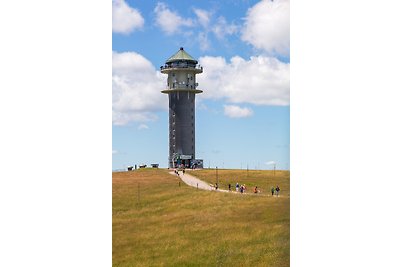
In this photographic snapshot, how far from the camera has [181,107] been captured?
115 feet

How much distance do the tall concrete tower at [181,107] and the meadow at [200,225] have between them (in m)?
5.82

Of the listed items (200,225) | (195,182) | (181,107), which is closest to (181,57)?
(200,225)

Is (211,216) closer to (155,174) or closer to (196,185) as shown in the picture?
(196,185)

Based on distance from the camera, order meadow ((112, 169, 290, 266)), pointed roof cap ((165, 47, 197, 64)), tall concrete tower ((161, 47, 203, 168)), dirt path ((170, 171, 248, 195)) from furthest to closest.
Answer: dirt path ((170, 171, 248, 195))
tall concrete tower ((161, 47, 203, 168))
pointed roof cap ((165, 47, 197, 64))
meadow ((112, 169, 290, 266))

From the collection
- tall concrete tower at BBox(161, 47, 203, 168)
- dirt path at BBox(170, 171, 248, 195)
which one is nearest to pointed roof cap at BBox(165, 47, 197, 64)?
tall concrete tower at BBox(161, 47, 203, 168)

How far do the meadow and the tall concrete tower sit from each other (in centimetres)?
582

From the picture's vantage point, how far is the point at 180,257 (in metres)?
21.2

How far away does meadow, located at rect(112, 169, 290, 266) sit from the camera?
838 inches

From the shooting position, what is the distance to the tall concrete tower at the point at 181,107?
27.6 metres

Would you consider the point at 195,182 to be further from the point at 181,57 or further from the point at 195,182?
the point at 181,57

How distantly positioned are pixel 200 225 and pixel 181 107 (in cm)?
1333

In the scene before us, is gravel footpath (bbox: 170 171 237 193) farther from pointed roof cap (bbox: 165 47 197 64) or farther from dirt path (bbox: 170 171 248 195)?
pointed roof cap (bbox: 165 47 197 64)

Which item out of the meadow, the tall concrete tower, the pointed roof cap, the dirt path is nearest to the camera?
the meadow
